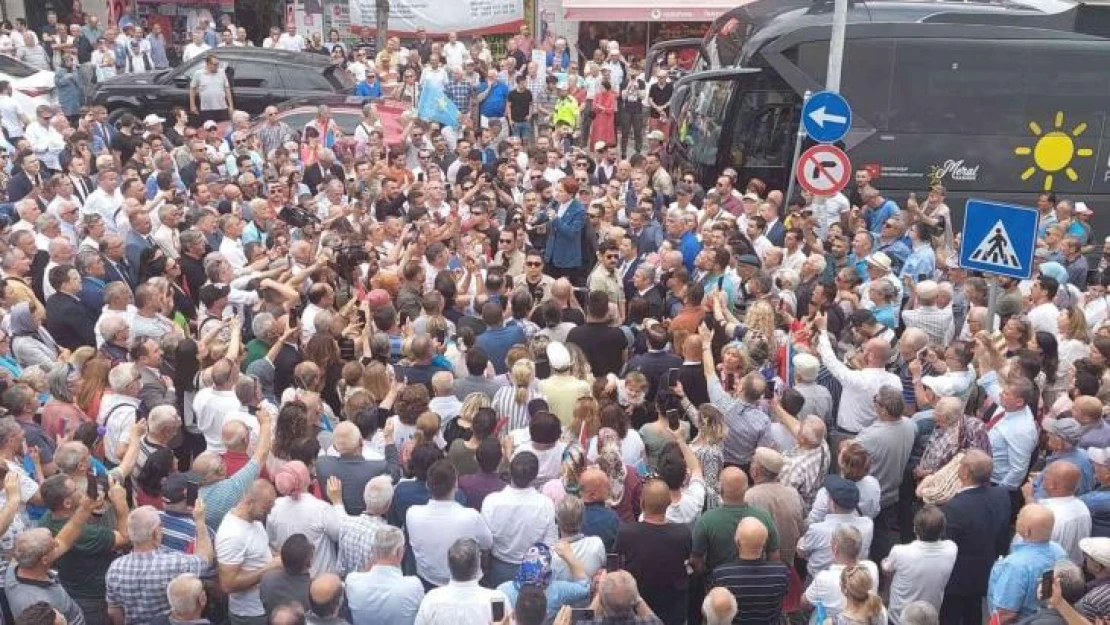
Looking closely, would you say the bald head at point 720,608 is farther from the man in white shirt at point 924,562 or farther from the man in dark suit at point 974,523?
the man in dark suit at point 974,523

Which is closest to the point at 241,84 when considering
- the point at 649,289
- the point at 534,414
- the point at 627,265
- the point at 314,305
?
the point at 627,265

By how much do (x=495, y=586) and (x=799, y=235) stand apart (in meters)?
5.79

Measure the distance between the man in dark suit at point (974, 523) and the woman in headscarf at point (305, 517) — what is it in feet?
10.9

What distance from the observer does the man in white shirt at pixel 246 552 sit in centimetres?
561

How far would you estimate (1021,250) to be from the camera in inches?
334

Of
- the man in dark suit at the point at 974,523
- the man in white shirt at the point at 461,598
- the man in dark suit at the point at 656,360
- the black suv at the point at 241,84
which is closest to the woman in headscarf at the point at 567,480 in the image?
the man in white shirt at the point at 461,598

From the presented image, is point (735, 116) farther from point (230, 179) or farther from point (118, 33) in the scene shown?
point (118, 33)

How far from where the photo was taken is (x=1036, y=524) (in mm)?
5715

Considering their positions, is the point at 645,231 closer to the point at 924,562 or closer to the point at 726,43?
the point at 726,43

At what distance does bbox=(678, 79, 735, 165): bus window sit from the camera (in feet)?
50.3

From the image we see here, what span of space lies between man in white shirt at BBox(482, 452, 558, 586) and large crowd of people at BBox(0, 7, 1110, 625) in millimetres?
16

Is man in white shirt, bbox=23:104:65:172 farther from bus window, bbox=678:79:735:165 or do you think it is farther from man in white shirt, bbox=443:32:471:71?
bus window, bbox=678:79:735:165

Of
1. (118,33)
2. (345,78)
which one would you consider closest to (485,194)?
(345,78)

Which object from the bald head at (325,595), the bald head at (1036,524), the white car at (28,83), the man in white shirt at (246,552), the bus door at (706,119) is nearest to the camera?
the bald head at (325,595)
